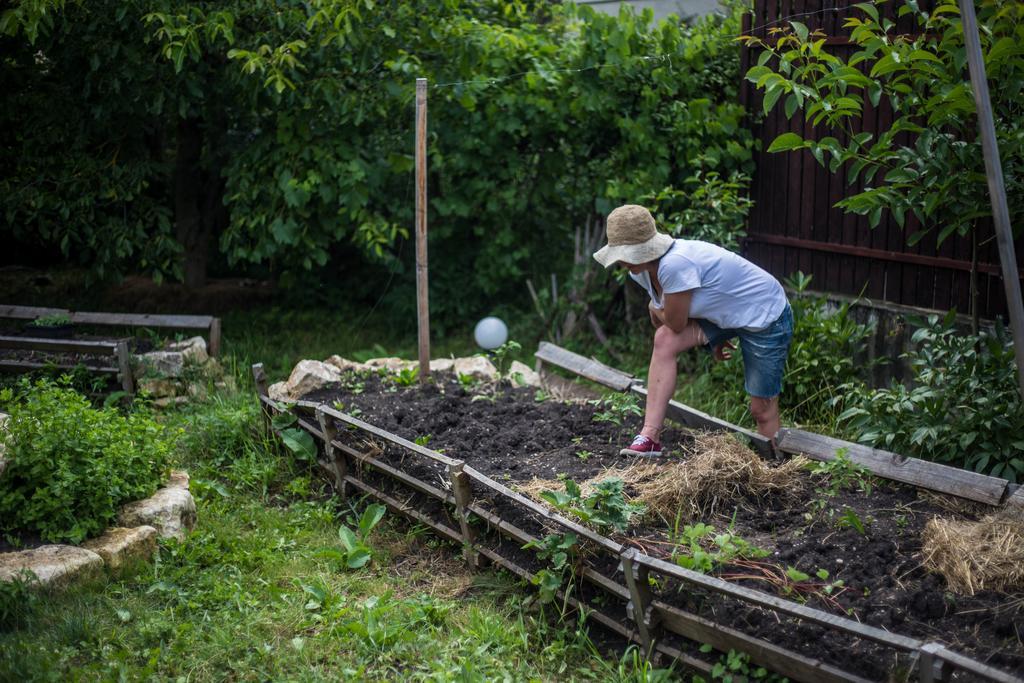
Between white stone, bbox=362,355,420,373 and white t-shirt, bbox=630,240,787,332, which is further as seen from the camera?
white stone, bbox=362,355,420,373

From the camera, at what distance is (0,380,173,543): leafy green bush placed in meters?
4.66

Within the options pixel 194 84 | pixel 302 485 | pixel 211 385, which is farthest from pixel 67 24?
pixel 302 485

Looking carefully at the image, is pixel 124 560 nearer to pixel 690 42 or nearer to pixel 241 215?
pixel 241 215

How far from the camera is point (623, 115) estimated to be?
8.17 m

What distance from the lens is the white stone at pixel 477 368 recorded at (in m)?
6.86

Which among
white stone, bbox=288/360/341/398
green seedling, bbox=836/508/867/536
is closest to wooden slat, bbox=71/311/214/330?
white stone, bbox=288/360/341/398

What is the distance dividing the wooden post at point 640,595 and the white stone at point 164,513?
2.49m

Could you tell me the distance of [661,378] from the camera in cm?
507

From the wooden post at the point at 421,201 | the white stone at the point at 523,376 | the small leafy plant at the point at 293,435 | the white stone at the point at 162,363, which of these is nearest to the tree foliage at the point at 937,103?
the wooden post at the point at 421,201

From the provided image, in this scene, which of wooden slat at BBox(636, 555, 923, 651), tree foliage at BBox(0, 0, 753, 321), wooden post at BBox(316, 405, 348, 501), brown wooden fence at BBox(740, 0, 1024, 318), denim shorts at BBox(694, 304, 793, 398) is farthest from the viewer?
tree foliage at BBox(0, 0, 753, 321)

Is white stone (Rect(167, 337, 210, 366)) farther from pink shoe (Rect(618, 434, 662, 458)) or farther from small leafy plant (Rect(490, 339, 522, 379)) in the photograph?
pink shoe (Rect(618, 434, 662, 458))

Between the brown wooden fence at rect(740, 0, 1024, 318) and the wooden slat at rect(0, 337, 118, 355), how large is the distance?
4927 millimetres

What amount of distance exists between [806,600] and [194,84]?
633 centimetres

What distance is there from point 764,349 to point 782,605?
2.14 m
